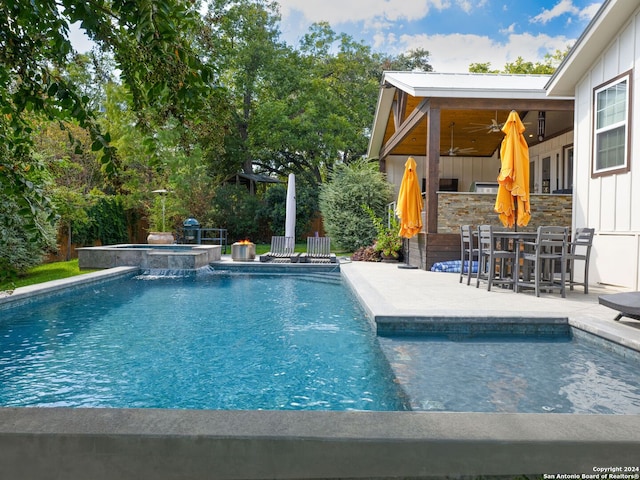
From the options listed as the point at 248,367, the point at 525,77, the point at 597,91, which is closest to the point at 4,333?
the point at 248,367

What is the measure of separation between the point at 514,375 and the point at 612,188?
534 cm

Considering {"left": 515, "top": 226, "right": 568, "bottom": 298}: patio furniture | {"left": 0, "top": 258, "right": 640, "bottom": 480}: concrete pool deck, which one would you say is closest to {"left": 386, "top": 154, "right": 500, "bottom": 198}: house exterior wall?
{"left": 515, "top": 226, "right": 568, "bottom": 298}: patio furniture

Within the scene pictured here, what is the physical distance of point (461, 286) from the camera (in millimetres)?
7906

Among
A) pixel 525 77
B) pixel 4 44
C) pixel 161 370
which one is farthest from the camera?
pixel 525 77

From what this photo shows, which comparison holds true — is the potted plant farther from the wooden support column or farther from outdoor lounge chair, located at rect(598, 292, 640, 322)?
outdoor lounge chair, located at rect(598, 292, 640, 322)

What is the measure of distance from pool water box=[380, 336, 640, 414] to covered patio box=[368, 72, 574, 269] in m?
5.76

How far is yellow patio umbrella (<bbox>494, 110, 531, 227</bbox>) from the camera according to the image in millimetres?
7719

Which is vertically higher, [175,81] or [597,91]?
[597,91]

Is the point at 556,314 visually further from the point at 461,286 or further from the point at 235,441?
the point at 235,441

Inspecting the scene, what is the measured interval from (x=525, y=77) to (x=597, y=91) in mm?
4839

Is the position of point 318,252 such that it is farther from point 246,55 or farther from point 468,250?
point 246,55

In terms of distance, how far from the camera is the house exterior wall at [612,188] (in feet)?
23.7

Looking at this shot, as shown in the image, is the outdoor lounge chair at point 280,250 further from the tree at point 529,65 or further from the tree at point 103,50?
the tree at point 529,65

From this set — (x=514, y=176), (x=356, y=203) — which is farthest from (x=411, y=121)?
(x=514, y=176)
